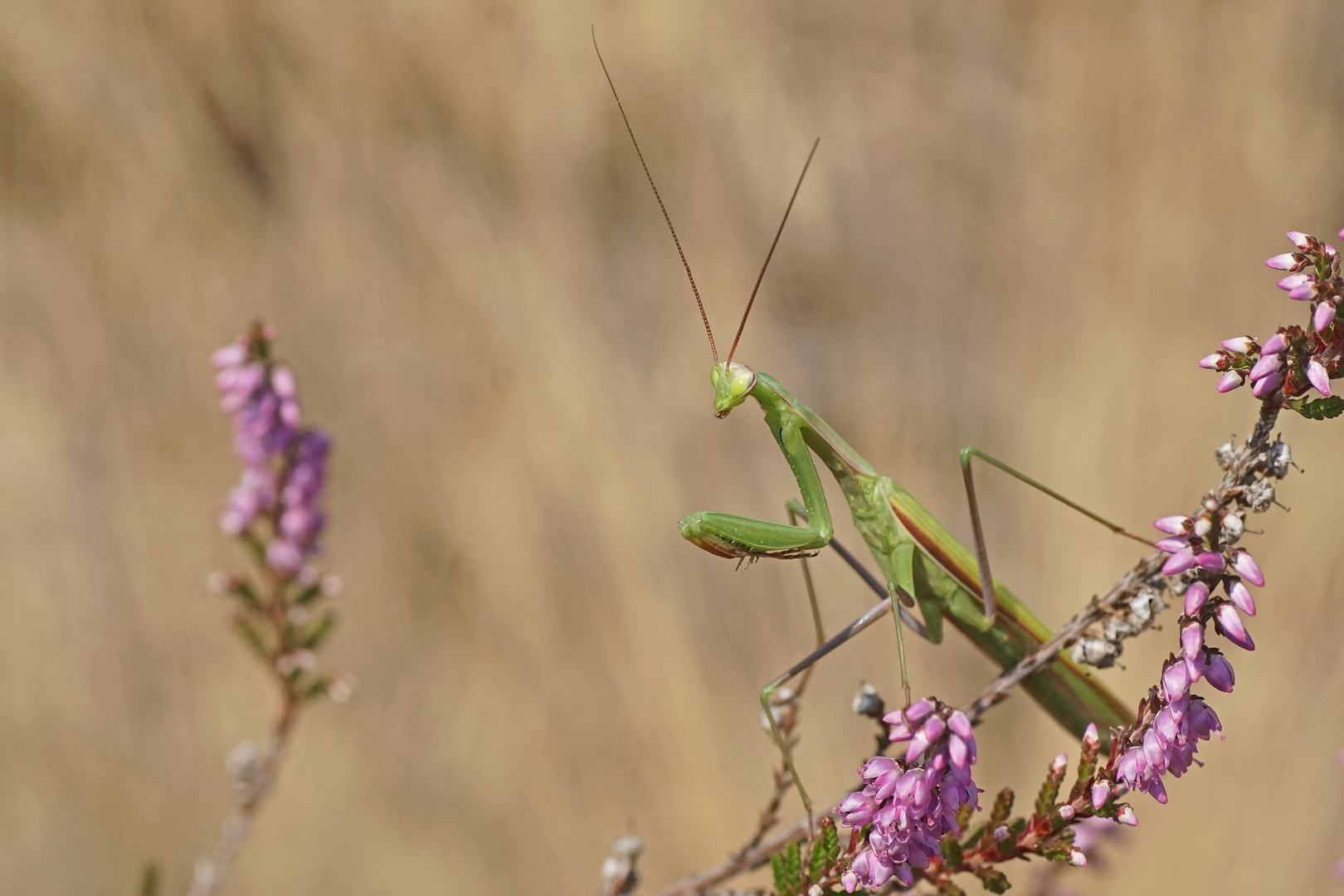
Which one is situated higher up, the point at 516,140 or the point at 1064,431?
the point at 516,140

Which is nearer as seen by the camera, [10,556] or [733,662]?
[10,556]

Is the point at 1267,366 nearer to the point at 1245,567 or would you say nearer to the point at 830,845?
the point at 1245,567

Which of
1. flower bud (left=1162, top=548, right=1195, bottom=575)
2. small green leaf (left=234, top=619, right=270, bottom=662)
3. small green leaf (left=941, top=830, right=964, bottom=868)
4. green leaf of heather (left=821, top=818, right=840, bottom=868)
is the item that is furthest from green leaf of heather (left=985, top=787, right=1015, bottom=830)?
small green leaf (left=234, top=619, right=270, bottom=662)

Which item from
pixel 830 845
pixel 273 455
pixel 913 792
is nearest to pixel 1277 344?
pixel 913 792

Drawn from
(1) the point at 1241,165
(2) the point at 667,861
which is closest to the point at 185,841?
(2) the point at 667,861

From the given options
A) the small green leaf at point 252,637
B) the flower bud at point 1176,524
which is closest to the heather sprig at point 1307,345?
the flower bud at point 1176,524

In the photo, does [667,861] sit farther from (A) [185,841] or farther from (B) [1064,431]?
(B) [1064,431]

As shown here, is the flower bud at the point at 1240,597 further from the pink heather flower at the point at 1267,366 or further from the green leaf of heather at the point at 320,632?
the green leaf of heather at the point at 320,632
